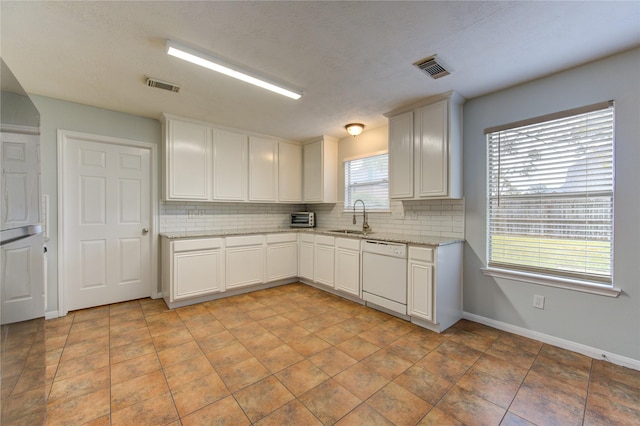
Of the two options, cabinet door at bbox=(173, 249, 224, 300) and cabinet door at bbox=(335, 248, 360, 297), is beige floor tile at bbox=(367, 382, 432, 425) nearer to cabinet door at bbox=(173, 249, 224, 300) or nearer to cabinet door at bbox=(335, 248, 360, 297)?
cabinet door at bbox=(335, 248, 360, 297)

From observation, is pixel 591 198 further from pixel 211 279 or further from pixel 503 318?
pixel 211 279

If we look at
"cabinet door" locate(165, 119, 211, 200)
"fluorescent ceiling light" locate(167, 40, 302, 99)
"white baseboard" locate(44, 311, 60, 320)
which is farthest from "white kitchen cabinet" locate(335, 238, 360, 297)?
"white baseboard" locate(44, 311, 60, 320)

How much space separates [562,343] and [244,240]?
371 centimetres

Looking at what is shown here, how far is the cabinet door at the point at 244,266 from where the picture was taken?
3.80 meters

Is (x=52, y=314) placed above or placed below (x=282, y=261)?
below

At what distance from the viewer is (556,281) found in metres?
2.46

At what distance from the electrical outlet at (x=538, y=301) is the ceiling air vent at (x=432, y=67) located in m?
2.28

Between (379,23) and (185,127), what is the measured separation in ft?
9.50

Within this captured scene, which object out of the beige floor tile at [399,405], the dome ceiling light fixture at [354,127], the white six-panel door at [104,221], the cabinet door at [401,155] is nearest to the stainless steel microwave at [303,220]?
the dome ceiling light fixture at [354,127]

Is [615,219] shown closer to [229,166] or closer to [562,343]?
[562,343]

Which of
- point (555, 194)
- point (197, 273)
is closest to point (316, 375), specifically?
point (197, 273)

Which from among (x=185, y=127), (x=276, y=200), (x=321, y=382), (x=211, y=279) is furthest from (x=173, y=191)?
(x=321, y=382)

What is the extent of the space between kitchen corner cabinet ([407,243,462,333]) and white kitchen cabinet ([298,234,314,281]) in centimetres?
175

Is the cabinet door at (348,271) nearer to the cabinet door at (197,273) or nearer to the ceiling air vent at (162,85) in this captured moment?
the cabinet door at (197,273)
